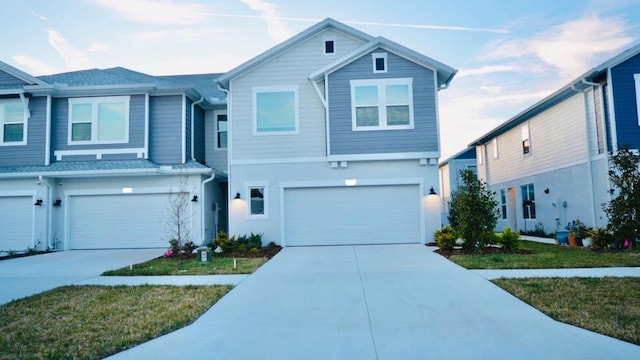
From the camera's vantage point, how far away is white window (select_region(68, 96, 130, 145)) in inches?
572

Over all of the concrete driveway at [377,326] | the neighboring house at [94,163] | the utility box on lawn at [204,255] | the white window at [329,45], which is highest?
the white window at [329,45]

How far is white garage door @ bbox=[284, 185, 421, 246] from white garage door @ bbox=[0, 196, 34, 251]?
8.68 meters

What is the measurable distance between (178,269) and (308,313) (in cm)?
496

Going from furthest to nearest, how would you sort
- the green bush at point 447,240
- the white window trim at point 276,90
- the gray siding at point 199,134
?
the gray siding at point 199,134 → the white window trim at point 276,90 → the green bush at point 447,240

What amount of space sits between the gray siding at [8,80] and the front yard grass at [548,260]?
15.2m

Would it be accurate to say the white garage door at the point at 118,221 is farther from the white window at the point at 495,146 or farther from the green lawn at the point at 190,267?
the white window at the point at 495,146

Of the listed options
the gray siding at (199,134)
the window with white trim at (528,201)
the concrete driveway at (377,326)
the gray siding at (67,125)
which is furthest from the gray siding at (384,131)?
the window with white trim at (528,201)

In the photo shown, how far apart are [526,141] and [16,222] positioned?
1985cm

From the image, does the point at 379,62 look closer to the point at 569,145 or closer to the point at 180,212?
the point at 569,145

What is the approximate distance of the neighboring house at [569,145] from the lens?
1234 cm

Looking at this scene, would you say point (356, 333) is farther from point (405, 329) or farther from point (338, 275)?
point (338, 275)

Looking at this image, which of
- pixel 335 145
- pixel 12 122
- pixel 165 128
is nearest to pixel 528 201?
pixel 335 145

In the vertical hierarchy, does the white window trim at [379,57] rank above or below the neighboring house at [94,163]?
above

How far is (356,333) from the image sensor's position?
4664 mm
